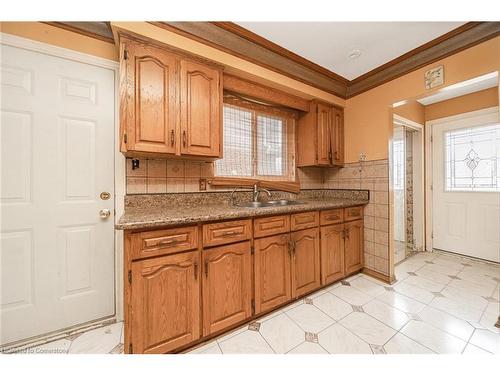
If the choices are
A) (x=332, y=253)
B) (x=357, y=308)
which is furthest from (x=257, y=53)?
(x=357, y=308)

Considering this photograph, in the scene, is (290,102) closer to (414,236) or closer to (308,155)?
(308,155)

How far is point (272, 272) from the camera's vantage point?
5.11 feet

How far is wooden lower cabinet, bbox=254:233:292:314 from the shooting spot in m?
1.48

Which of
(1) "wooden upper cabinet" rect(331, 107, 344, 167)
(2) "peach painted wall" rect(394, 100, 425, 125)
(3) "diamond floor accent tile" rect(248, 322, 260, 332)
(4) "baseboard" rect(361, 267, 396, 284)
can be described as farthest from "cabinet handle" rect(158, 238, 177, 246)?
(2) "peach painted wall" rect(394, 100, 425, 125)

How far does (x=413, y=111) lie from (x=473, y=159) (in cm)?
104

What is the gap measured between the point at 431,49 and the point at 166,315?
120 inches

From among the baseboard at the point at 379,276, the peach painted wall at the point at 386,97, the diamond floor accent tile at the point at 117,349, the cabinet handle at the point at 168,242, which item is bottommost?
the diamond floor accent tile at the point at 117,349

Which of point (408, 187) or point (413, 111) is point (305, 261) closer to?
point (408, 187)

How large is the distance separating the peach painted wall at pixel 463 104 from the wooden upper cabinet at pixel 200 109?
345 cm

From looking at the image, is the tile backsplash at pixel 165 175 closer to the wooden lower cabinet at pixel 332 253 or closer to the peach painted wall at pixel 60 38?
the peach painted wall at pixel 60 38

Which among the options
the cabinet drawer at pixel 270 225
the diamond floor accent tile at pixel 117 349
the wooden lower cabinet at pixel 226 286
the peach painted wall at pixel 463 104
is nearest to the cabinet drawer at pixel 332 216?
the cabinet drawer at pixel 270 225

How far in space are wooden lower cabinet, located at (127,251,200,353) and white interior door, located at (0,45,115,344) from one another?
68cm

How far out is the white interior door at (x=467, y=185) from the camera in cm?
258

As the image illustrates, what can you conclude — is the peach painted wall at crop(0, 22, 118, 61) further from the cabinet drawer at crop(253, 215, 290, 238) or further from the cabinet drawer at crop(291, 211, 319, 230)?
the cabinet drawer at crop(291, 211, 319, 230)
